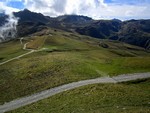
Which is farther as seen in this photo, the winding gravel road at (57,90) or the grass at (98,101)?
the winding gravel road at (57,90)

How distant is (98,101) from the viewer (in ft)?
146

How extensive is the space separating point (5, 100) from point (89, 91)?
18.8m

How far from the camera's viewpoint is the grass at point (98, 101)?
4069 centimetres

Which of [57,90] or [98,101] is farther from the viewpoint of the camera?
[57,90]

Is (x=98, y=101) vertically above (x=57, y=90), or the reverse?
(x=98, y=101)

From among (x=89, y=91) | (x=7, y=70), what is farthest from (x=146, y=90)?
(x=7, y=70)

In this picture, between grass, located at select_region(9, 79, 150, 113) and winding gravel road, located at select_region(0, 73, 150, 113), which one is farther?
winding gravel road, located at select_region(0, 73, 150, 113)

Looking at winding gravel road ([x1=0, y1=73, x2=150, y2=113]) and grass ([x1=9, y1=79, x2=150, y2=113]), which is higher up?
grass ([x1=9, y1=79, x2=150, y2=113])

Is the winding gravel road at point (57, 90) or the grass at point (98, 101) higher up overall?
the grass at point (98, 101)

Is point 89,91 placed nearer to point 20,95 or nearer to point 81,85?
point 81,85

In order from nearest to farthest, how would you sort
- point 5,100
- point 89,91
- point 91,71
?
point 89,91 → point 5,100 → point 91,71

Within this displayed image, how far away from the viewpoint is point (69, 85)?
59.7 meters

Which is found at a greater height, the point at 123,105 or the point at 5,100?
the point at 123,105

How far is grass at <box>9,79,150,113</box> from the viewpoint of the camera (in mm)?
40688
